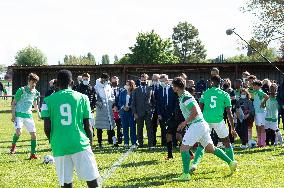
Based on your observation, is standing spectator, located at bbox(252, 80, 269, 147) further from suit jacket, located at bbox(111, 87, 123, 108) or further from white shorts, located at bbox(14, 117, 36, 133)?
white shorts, located at bbox(14, 117, 36, 133)

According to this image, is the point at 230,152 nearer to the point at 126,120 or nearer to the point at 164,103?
the point at 164,103

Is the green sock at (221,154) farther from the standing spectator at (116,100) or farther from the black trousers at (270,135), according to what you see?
the standing spectator at (116,100)

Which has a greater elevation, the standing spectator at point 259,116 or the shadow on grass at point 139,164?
the standing spectator at point 259,116

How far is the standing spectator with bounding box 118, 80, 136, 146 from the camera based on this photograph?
16391 mm

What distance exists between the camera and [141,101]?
1574cm

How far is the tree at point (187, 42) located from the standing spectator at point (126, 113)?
10546cm

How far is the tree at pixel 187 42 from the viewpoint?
4793 inches

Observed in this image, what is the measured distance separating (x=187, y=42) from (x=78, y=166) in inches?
4585

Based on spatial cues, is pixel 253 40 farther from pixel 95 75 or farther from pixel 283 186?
pixel 283 186

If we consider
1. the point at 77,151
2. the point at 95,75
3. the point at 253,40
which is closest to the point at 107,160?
the point at 77,151

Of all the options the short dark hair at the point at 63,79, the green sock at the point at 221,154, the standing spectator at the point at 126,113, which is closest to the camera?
the short dark hair at the point at 63,79

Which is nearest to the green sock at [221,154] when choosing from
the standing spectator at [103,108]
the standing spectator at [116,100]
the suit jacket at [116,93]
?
the standing spectator at [103,108]

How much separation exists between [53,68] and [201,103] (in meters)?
27.5

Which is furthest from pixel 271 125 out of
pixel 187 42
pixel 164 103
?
pixel 187 42
